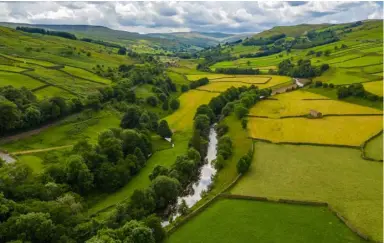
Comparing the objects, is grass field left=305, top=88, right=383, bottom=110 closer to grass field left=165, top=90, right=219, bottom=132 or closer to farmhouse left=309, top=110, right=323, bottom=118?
farmhouse left=309, top=110, right=323, bottom=118

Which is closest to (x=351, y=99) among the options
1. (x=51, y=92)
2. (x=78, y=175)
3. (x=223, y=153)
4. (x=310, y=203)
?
(x=223, y=153)

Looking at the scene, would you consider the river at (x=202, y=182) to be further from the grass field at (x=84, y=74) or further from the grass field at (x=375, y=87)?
the grass field at (x=375, y=87)

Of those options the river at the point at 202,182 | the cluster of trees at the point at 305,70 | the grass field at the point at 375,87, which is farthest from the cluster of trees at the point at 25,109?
the cluster of trees at the point at 305,70

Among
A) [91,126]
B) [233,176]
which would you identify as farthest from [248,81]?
[233,176]

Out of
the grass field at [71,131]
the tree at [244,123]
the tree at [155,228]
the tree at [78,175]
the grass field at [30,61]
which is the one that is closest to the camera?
the tree at [155,228]

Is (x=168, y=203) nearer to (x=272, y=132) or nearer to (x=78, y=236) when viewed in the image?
(x=78, y=236)

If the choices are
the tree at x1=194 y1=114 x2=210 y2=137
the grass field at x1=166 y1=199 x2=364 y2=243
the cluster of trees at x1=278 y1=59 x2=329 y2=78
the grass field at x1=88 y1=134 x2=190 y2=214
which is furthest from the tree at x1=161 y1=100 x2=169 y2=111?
the cluster of trees at x1=278 y1=59 x2=329 y2=78

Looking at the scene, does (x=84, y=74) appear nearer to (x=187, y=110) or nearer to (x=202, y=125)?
(x=187, y=110)
